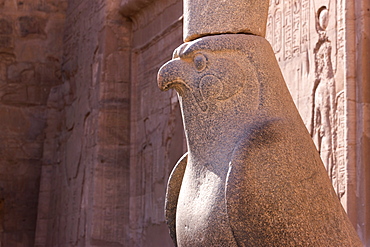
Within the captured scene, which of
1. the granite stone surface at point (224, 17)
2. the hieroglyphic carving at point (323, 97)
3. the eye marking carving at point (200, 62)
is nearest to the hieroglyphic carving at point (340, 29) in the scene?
the hieroglyphic carving at point (323, 97)

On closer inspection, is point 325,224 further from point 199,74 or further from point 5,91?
point 5,91

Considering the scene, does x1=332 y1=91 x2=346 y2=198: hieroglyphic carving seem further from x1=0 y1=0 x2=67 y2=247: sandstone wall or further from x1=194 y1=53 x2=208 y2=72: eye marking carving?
x1=0 y1=0 x2=67 y2=247: sandstone wall

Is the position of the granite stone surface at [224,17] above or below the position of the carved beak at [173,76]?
above

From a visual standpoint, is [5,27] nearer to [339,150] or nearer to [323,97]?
[323,97]

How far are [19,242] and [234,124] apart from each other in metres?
7.68

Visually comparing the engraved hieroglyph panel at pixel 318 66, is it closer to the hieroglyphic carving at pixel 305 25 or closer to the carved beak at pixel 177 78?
the hieroglyphic carving at pixel 305 25

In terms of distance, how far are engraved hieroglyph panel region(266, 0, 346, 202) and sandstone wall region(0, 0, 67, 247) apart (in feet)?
18.5

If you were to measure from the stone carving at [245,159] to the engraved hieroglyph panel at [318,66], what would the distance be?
1815 mm

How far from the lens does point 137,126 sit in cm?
845

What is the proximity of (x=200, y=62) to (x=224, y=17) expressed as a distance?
0.23 m

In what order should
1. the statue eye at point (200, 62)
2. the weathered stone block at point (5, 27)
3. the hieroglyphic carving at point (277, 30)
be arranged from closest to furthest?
the statue eye at point (200, 62) < the hieroglyphic carving at point (277, 30) < the weathered stone block at point (5, 27)

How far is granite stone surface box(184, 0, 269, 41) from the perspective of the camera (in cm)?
297

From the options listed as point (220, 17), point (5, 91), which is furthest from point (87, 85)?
point (220, 17)

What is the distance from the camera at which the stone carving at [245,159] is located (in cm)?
263
